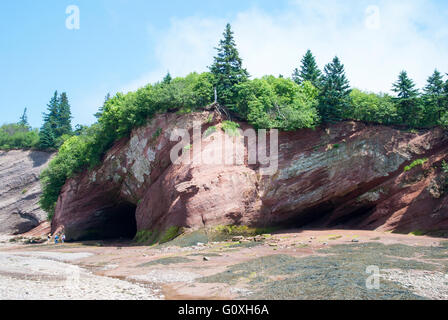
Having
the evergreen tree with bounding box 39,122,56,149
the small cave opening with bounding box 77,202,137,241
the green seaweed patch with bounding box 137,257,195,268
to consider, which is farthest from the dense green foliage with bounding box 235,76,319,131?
the evergreen tree with bounding box 39,122,56,149

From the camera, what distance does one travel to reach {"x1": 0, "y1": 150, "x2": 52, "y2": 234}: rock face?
49.4 metres

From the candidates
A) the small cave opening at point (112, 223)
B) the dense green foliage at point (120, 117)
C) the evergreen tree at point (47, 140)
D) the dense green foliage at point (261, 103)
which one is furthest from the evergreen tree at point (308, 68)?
the evergreen tree at point (47, 140)

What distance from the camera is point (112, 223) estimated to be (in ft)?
125

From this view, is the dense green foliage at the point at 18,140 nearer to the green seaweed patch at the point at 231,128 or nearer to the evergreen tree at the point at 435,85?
the green seaweed patch at the point at 231,128

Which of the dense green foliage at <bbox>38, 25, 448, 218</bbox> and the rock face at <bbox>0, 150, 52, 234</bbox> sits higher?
the dense green foliage at <bbox>38, 25, 448, 218</bbox>

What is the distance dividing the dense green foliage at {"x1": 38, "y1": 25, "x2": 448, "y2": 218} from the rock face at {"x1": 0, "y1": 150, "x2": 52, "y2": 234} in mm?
21649

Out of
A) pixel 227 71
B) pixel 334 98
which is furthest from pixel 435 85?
pixel 227 71

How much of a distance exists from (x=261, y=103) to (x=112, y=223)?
2321 centimetres

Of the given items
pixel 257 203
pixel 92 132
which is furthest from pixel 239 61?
pixel 92 132

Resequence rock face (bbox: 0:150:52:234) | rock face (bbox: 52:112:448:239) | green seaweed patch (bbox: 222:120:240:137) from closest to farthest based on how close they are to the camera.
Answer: rock face (bbox: 52:112:448:239) < green seaweed patch (bbox: 222:120:240:137) < rock face (bbox: 0:150:52:234)

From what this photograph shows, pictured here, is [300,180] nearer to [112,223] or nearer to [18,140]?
[112,223]

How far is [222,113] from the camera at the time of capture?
27750 millimetres

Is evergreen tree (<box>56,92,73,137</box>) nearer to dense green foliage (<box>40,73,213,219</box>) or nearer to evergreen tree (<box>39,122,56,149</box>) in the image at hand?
evergreen tree (<box>39,122,56,149</box>)

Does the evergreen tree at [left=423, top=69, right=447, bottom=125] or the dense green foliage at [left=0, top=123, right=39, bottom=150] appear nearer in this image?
the evergreen tree at [left=423, top=69, right=447, bottom=125]
